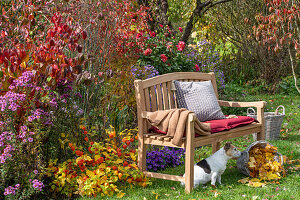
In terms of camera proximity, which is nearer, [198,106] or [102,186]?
[102,186]

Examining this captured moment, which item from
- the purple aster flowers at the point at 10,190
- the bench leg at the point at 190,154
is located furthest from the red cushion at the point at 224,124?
the purple aster flowers at the point at 10,190

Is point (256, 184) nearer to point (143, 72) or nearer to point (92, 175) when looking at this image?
point (92, 175)

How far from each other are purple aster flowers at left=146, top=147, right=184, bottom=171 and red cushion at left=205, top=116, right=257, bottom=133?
0.72 metres

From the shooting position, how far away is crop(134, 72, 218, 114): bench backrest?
3.78 metres

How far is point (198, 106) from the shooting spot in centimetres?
411

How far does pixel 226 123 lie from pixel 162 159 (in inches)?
34.3

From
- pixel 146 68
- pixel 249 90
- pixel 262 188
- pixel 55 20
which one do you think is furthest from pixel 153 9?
pixel 262 188

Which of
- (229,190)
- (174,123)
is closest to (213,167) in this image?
(229,190)

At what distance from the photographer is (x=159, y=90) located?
4.00 metres

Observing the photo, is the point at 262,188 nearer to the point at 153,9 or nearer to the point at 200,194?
the point at 200,194

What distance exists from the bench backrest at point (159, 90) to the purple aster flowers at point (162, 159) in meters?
0.55

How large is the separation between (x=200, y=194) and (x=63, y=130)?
1.46m

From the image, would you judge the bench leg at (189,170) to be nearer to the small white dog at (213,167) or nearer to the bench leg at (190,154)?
the bench leg at (190,154)

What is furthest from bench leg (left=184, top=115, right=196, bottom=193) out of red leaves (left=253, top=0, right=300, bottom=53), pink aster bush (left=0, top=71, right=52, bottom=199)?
red leaves (left=253, top=0, right=300, bottom=53)
